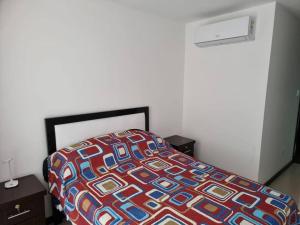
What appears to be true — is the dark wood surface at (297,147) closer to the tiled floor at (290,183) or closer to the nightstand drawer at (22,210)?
the tiled floor at (290,183)

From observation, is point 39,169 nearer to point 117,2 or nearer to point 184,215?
point 184,215

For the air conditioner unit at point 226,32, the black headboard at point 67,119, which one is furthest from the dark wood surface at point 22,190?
the air conditioner unit at point 226,32

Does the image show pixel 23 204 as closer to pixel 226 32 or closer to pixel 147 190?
pixel 147 190

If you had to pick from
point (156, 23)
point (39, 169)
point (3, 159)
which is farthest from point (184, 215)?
point (156, 23)

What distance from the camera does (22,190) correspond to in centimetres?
173

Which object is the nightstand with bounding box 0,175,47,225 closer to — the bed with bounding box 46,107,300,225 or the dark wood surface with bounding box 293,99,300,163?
the bed with bounding box 46,107,300,225

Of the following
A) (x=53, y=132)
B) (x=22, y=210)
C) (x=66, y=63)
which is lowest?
(x=22, y=210)

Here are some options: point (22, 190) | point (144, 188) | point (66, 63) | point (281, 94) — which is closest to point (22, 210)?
point (22, 190)

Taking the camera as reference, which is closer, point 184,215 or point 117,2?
point 184,215

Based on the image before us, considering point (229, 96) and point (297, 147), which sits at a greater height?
point (229, 96)

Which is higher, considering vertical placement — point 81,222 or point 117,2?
point 117,2

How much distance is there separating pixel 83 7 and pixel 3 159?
162 cm

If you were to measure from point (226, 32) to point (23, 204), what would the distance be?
107 inches

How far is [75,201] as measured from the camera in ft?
A: 5.24
